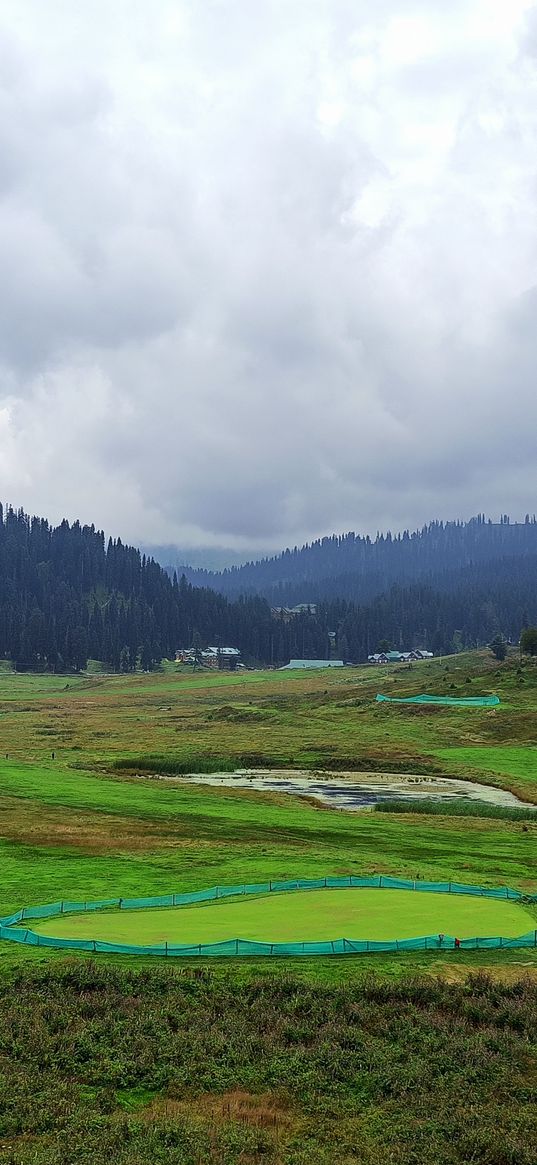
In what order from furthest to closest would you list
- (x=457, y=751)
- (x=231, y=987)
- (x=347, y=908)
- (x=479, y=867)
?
(x=457, y=751) < (x=479, y=867) < (x=347, y=908) < (x=231, y=987)

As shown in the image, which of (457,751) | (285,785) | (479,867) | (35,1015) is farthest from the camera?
(457,751)

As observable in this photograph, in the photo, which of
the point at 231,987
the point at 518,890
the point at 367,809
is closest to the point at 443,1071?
the point at 231,987

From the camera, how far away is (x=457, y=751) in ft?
326

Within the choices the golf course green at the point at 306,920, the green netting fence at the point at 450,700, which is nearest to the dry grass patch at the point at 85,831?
the golf course green at the point at 306,920

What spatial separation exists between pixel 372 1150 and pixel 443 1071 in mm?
4256

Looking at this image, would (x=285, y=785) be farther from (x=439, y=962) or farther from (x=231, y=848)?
(x=439, y=962)

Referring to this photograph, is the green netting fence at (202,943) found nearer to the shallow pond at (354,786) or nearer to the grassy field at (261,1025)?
the grassy field at (261,1025)

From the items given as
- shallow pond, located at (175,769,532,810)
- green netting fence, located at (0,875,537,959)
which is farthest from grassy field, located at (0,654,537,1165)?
shallow pond, located at (175,769,532,810)

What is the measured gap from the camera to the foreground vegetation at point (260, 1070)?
16.4m

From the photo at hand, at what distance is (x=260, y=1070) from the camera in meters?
19.7

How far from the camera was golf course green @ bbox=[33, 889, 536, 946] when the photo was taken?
2906cm

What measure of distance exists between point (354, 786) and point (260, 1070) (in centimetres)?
6015

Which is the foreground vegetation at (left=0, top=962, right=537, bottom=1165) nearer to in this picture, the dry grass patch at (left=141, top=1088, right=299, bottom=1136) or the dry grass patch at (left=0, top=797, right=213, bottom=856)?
the dry grass patch at (left=141, top=1088, right=299, bottom=1136)

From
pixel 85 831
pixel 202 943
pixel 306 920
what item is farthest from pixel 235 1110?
pixel 85 831
